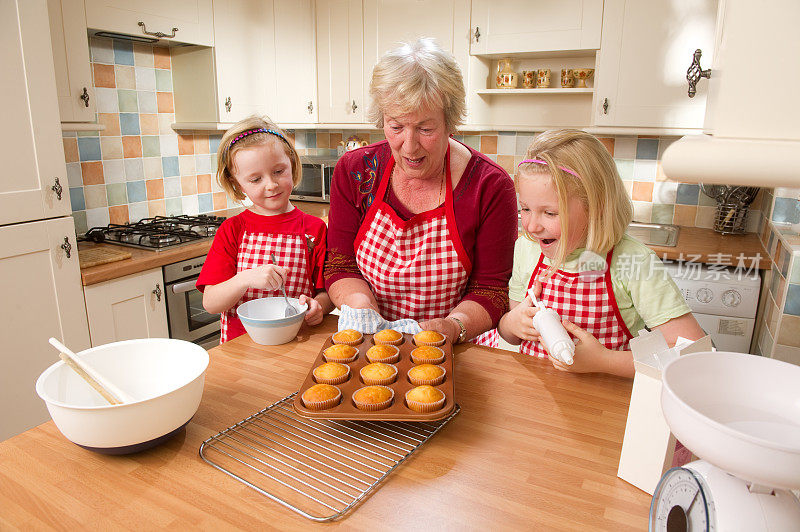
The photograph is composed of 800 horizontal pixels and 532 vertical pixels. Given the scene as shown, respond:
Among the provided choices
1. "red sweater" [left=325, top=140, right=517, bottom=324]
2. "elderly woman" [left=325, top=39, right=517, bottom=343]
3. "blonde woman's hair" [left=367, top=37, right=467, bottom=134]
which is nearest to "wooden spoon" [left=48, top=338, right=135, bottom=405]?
"elderly woman" [left=325, top=39, right=517, bottom=343]

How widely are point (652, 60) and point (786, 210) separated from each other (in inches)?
33.6

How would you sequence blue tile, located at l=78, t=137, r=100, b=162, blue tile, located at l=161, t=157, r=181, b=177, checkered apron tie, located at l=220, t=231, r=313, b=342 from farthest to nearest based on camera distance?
blue tile, located at l=161, t=157, r=181, b=177, blue tile, located at l=78, t=137, r=100, b=162, checkered apron tie, located at l=220, t=231, r=313, b=342

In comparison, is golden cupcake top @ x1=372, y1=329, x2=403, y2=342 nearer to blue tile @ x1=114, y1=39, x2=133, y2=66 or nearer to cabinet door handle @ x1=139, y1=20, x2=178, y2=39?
cabinet door handle @ x1=139, y1=20, x2=178, y2=39

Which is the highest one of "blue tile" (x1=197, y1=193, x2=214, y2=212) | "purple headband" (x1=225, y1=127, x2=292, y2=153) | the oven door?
"purple headband" (x1=225, y1=127, x2=292, y2=153)

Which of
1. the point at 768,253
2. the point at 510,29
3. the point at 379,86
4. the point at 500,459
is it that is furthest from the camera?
the point at 510,29

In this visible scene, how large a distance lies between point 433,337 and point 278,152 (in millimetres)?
735

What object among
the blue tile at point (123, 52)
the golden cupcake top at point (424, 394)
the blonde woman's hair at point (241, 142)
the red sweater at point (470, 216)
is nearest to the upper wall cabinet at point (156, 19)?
the blue tile at point (123, 52)

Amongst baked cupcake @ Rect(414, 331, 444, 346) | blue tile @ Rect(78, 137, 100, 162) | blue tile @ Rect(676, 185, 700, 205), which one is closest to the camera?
baked cupcake @ Rect(414, 331, 444, 346)

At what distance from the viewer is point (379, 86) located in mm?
1308

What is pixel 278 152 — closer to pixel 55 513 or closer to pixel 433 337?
pixel 433 337

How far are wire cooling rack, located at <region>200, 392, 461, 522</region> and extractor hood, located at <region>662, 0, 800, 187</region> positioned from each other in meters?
0.59

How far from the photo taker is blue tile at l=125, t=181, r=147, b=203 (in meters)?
2.83

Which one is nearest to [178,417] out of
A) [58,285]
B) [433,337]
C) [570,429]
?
[433,337]

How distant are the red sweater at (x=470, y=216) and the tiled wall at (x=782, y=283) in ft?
3.69
